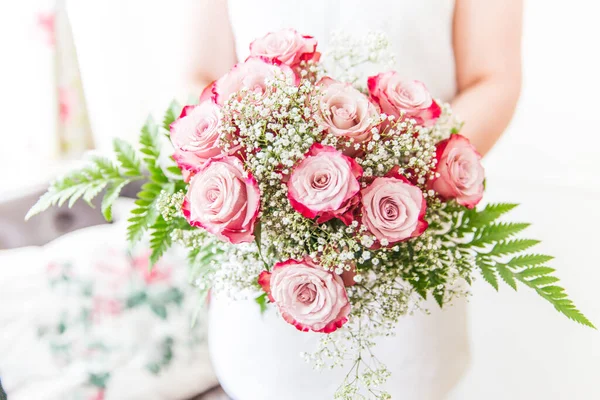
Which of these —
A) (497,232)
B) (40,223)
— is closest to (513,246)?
(497,232)

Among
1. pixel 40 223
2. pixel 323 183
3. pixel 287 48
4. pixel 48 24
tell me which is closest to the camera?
pixel 323 183

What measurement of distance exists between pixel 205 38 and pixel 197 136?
0.48 metres

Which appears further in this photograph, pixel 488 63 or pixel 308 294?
pixel 488 63

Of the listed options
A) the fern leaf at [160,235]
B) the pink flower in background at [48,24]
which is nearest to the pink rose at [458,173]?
the fern leaf at [160,235]

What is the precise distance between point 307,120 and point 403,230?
14 cm

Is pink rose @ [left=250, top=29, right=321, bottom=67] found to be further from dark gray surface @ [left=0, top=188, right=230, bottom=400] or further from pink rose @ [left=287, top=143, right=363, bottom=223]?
dark gray surface @ [left=0, top=188, right=230, bottom=400]

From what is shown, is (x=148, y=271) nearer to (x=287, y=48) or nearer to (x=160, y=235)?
(x=160, y=235)

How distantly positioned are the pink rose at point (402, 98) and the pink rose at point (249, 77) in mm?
93

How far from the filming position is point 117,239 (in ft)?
3.18

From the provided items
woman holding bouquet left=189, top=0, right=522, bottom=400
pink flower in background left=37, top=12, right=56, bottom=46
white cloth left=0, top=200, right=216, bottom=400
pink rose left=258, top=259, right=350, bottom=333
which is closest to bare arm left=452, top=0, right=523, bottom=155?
woman holding bouquet left=189, top=0, right=522, bottom=400

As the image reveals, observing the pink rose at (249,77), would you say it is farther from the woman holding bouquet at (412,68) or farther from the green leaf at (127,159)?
the woman holding bouquet at (412,68)

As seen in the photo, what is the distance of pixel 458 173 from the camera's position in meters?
0.51

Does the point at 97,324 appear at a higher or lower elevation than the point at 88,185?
lower

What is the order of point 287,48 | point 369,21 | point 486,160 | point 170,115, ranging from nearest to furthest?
point 287,48 < point 170,115 < point 369,21 < point 486,160
